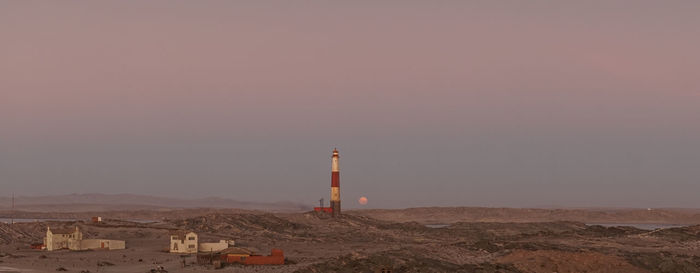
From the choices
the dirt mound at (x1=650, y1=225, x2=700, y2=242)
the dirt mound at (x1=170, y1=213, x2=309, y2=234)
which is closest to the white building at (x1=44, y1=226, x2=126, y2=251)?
the dirt mound at (x1=170, y1=213, x2=309, y2=234)

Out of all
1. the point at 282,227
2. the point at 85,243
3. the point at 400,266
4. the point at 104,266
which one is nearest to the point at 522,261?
the point at 400,266

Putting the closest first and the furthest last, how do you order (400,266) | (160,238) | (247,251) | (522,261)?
(400,266)
(522,261)
(247,251)
(160,238)

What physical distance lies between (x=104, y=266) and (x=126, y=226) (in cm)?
4088

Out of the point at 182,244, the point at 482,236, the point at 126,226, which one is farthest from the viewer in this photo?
the point at 482,236

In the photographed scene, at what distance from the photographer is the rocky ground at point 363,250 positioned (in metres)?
63.5

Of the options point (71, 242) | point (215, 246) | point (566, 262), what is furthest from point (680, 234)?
point (71, 242)

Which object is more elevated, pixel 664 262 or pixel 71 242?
pixel 664 262

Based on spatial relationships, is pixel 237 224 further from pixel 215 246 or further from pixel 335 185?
pixel 215 246

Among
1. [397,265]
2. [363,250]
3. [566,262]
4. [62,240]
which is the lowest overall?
[363,250]

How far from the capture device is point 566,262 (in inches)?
2520

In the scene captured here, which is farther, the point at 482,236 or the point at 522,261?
the point at 482,236

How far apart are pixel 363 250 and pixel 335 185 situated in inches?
1677

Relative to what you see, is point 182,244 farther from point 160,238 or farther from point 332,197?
point 332,197

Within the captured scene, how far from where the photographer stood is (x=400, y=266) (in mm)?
60406
